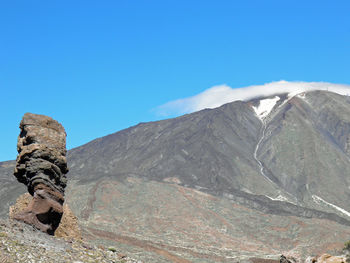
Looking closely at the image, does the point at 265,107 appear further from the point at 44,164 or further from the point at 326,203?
the point at 44,164

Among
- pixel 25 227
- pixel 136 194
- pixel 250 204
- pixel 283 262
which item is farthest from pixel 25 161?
pixel 250 204

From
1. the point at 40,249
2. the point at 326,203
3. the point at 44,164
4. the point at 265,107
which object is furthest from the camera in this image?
the point at 265,107

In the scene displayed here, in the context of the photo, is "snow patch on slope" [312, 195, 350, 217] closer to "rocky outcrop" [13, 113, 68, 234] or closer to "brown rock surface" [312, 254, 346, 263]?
"brown rock surface" [312, 254, 346, 263]

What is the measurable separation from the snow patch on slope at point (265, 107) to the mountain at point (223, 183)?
0.85 feet

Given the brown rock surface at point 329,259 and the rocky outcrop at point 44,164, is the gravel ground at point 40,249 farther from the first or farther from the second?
the brown rock surface at point 329,259

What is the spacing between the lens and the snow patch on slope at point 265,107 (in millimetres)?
128950

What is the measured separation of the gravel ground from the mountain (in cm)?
791

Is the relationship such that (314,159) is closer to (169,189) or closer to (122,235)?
(169,189)

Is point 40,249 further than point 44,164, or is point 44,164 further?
point 44,164

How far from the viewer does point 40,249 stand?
9266 mm

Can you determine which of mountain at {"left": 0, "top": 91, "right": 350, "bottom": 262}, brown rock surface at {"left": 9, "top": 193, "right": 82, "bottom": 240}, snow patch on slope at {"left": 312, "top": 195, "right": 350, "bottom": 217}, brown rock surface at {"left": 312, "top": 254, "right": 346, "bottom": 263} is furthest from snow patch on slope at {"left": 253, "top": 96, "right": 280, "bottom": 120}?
brown rock surface at {"left": 9, "top": 193, "right": 82, "bottom": 240}

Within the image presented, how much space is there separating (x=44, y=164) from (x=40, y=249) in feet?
9.70

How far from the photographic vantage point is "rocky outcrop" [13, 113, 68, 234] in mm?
11203

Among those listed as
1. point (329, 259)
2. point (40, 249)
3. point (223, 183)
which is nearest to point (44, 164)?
point (40, 249)
